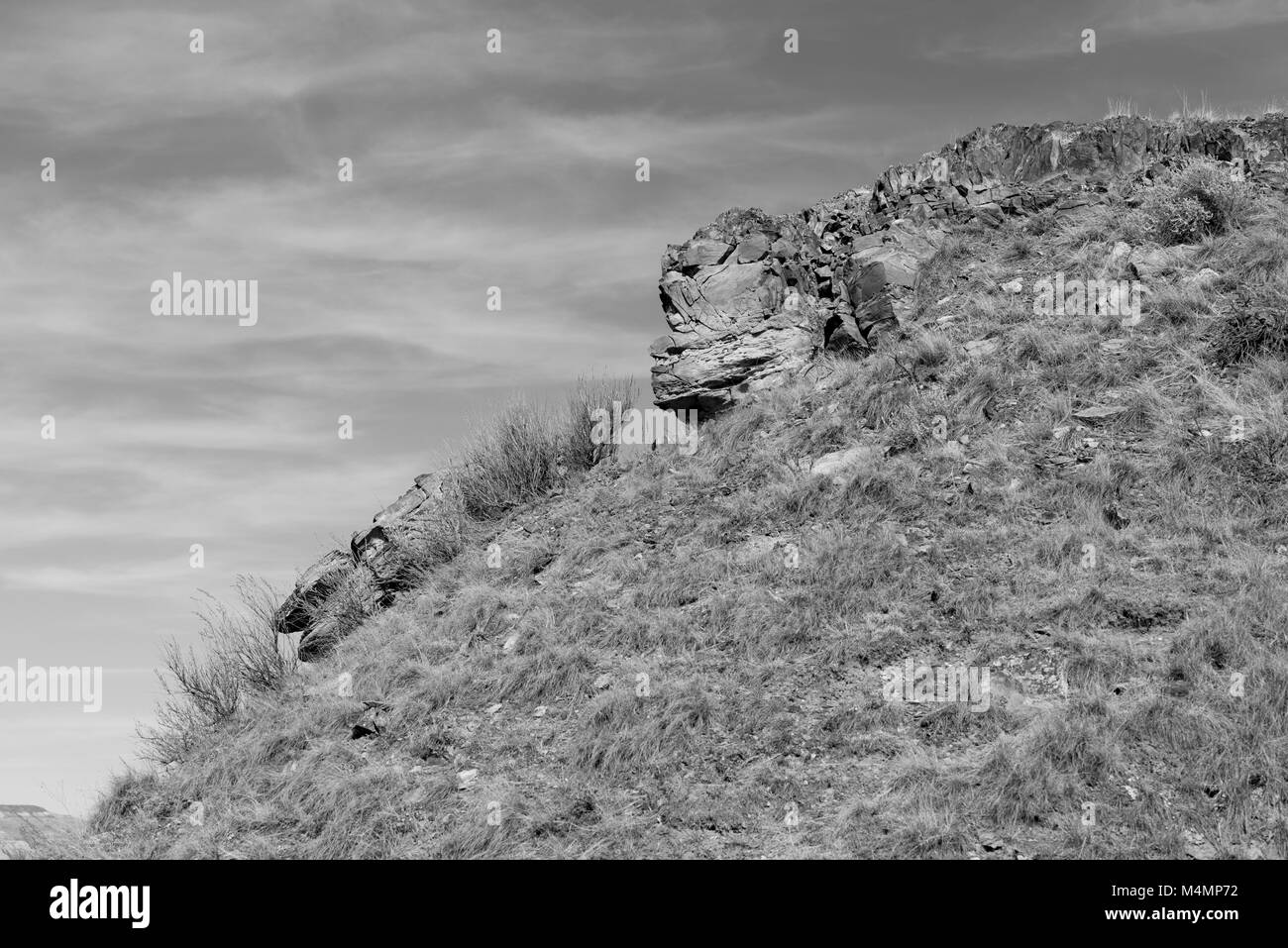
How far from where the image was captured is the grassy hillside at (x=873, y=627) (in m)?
8.29

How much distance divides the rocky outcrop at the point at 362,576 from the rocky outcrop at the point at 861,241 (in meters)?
4.23

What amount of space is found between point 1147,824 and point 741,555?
19.1 feet

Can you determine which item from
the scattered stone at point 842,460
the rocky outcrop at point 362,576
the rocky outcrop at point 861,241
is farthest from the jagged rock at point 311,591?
the scattered stone at point 842,460

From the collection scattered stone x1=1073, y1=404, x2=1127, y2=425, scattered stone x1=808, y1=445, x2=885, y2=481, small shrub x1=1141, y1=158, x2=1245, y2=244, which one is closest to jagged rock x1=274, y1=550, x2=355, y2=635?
scattered stone x1=808, y1=445, x2=885, y2=481

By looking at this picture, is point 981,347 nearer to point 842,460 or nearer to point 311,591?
point 842,460

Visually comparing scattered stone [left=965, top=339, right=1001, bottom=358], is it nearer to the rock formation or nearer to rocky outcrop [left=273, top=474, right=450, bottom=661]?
the rock formation

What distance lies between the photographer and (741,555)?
12.5m

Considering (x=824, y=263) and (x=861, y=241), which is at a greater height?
(x=861, y=241)

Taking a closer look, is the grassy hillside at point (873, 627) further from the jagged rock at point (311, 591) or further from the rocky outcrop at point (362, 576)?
the jagged rock at point (311, 591)

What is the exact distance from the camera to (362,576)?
52.0 feet

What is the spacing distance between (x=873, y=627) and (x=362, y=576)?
8.46m

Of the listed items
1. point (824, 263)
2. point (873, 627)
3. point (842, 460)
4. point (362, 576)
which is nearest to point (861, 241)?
point (824, 263)

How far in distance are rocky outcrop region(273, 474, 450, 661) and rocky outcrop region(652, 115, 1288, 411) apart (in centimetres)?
423

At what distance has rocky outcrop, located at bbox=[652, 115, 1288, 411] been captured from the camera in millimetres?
16453
